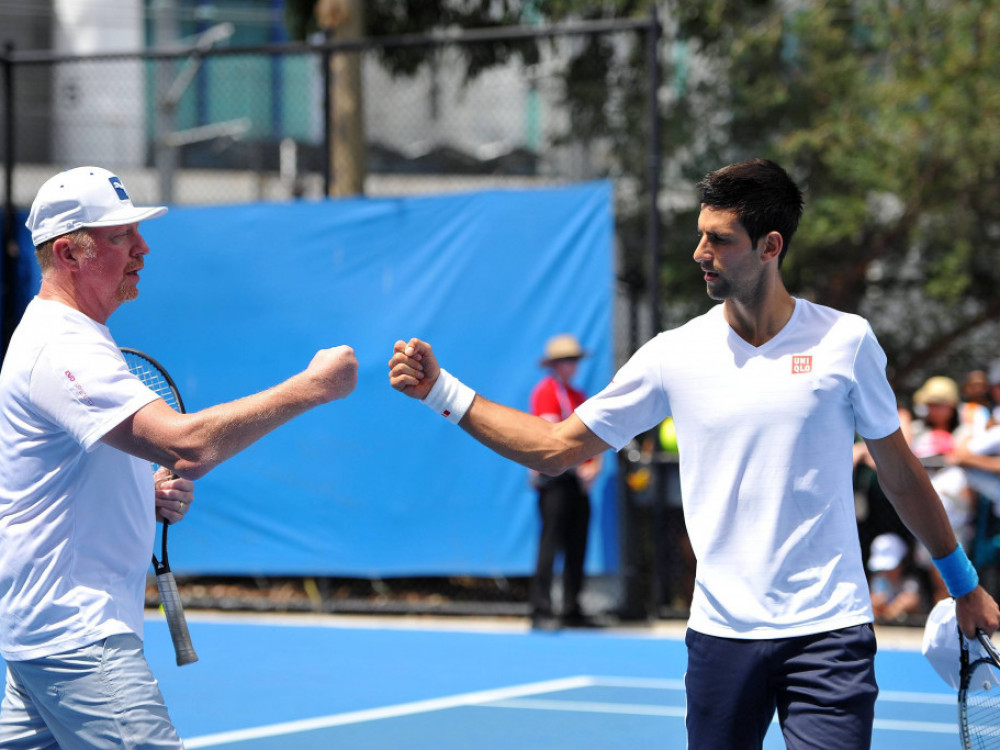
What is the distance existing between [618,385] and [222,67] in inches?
728

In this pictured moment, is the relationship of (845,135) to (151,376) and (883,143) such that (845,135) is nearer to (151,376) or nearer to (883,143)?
(883,143)

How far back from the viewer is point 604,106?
38.7 ft

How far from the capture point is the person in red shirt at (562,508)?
885 centimetres

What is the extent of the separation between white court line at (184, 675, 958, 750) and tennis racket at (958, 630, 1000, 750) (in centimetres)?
291

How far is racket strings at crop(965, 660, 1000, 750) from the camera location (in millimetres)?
3510

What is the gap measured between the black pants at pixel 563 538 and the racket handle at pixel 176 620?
5545 millimetres

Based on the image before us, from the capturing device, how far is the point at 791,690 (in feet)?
10.6

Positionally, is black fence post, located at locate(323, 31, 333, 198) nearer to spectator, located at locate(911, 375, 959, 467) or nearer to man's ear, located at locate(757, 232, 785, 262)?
spectator, located at locate(911, 375, 959, 467)

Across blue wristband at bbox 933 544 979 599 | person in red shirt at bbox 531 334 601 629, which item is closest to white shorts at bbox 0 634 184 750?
blue wristband at bbox 933 544 979 599

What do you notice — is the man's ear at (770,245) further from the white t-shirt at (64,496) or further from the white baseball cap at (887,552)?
the white baseball cap at (887,552)

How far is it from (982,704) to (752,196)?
1487 millimetres

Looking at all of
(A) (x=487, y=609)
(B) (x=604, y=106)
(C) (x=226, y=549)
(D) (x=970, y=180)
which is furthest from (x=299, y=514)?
(D) (x=970, y=180)

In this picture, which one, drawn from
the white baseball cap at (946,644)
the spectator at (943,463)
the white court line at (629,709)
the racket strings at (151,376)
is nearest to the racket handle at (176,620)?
the racket strings at (151,376)

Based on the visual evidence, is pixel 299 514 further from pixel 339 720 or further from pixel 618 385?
pixel 618 385
